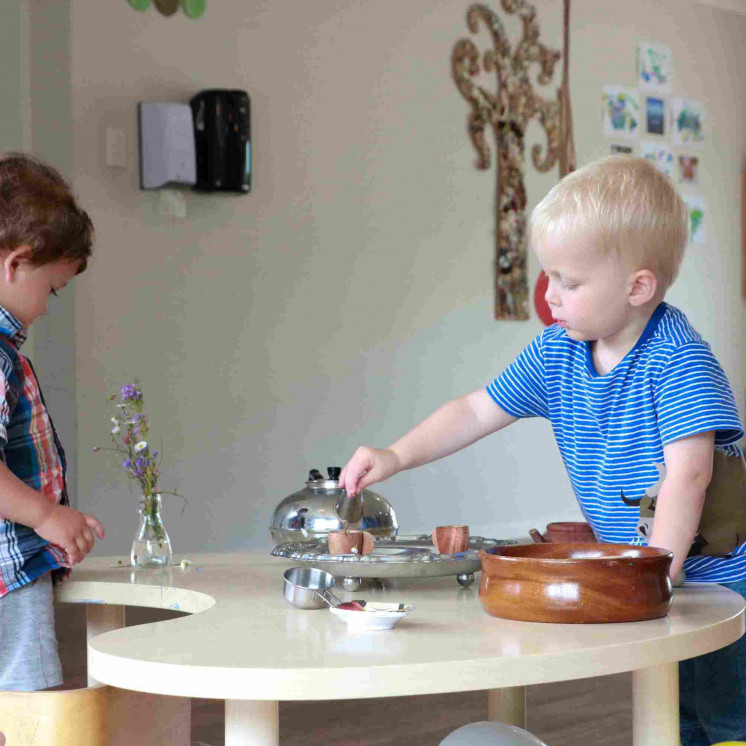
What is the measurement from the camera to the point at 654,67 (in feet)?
18.9

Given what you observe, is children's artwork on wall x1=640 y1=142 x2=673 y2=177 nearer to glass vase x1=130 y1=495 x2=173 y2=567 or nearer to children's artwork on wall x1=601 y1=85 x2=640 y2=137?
children's artwork on wall x1=601 y1=85 x2=640 y2=137

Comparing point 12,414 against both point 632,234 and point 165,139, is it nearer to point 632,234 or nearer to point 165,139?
point 632,234

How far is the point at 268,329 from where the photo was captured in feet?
14.3

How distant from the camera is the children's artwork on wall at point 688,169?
19.4ft

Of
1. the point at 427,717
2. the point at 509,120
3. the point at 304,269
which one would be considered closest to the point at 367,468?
the point at 427,717

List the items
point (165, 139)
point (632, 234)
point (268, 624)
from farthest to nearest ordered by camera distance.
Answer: point (165, 139) → point (632, 234) → point (268, 624)

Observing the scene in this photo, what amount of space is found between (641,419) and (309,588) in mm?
413

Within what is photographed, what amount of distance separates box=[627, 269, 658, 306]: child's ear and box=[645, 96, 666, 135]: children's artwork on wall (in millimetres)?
4807

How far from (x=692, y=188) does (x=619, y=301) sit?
5063 mm

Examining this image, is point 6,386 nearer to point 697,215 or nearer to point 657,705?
point 657,705

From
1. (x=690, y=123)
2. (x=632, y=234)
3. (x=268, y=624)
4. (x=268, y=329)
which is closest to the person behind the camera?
(x=268, y=624)

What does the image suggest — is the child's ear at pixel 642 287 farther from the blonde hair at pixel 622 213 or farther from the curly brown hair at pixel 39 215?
the curly brown hair at pixel 39 215

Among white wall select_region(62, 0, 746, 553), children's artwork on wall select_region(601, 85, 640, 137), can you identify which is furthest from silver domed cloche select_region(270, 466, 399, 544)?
children's artwork on wall select_region(601, 85, 640, 137)

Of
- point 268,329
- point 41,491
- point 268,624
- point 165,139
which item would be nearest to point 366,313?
point 268,329
